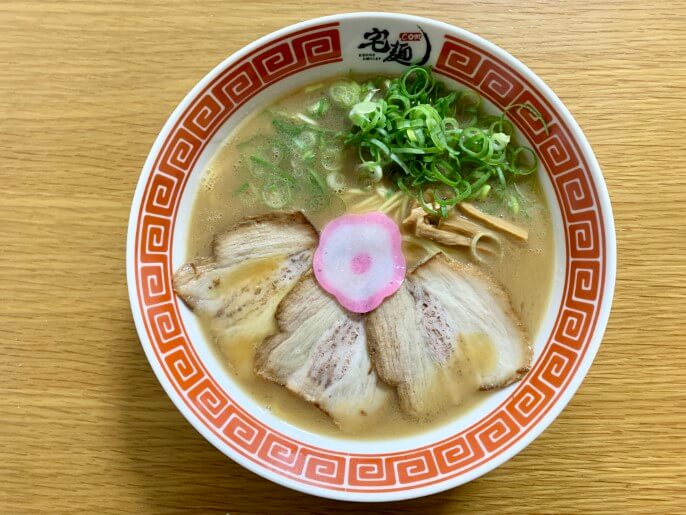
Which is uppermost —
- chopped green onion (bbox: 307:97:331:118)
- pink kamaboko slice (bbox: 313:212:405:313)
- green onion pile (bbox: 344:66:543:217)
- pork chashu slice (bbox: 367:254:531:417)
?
chopped green onion (bbox: 307:97:331:118)

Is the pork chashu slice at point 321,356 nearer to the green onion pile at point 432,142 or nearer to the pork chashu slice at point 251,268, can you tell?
the pork chashu slice at point 251,268

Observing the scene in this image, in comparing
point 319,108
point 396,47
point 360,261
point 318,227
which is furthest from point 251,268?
point 396,47

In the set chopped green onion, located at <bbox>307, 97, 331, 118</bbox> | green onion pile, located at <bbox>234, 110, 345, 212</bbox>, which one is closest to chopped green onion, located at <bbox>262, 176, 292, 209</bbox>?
green onion pile, located at <bbox>234, 110, 345, 212</bbox>

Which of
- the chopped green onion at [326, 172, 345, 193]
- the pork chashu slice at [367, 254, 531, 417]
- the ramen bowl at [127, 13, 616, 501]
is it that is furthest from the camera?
the chopped green onion at [326, 172, 345, 193]

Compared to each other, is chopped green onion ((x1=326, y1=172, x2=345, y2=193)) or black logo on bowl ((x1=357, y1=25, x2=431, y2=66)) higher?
black logo on bowl ((x1=357, y1=25, x2=431, y2=66))

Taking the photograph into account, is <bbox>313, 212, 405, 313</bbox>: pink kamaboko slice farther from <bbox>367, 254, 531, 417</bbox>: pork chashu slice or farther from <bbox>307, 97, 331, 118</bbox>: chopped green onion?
<bbox>307, 97, 331, 118</bbox>: chopped green onion
